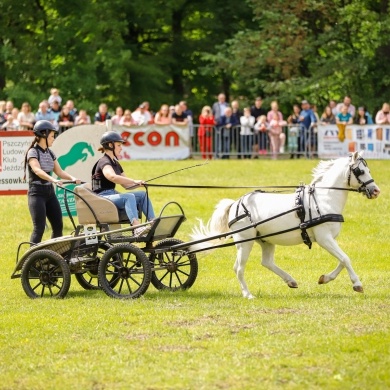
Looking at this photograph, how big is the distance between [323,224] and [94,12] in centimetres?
3310

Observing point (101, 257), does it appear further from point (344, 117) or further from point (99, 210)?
point (344, 117)

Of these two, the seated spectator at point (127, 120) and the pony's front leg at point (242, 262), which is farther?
the seated spectator at point (127, 120)

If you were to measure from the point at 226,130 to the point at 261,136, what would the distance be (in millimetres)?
1037

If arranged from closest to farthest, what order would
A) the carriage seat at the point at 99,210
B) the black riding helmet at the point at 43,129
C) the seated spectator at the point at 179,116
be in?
the carriage seat at the point at 99,210 < the black riding helmet at the point at 43,129 < the seated spectator at the point at 179,116

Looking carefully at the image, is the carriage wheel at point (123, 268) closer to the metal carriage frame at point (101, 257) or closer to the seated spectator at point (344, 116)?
the metal carriage frame at point (101, 257)

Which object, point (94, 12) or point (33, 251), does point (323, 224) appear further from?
point (94, 12)

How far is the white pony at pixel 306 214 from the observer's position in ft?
44.4

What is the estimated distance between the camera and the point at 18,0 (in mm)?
45562

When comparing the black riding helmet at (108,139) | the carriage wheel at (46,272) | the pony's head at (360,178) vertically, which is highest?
the black riding helmet at (108,139)

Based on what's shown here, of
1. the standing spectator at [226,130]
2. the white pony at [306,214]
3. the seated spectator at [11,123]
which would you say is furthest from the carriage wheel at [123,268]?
the standing spectator at [226,130]

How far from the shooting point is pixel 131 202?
13773 millimetres

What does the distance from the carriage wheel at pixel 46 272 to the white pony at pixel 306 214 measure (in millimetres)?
1534

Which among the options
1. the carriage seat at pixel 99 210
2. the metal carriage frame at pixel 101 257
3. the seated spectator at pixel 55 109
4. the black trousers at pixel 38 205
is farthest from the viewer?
the seated spectator at pixel 55 109

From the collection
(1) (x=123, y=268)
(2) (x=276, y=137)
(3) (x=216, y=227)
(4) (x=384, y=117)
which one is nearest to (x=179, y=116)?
(2) (x=276, y=137)
